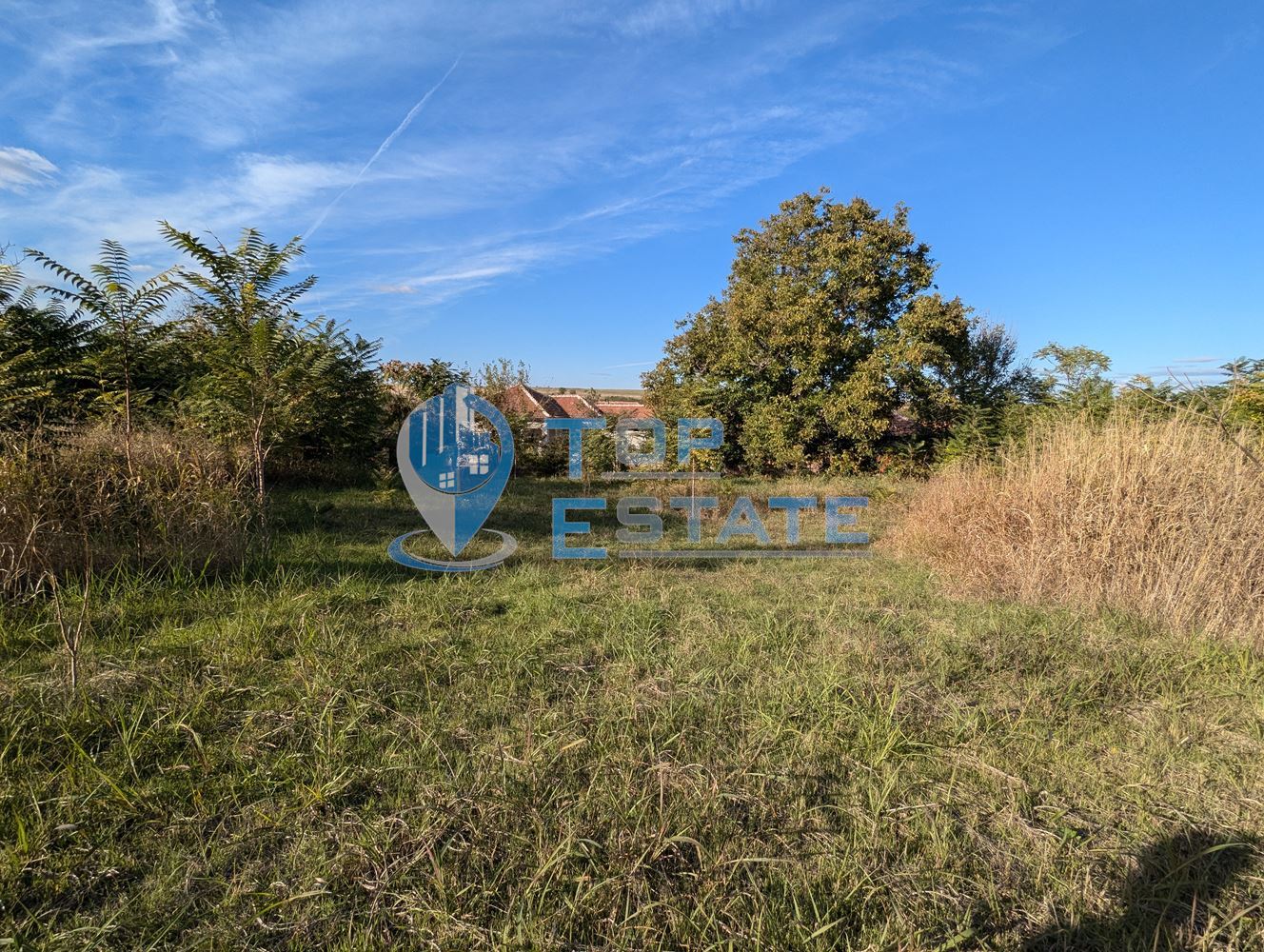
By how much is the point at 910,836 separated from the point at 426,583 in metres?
3.65

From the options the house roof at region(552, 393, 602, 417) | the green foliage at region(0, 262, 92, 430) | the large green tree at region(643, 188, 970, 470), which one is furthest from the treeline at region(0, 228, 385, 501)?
the house roof at region(552, 393, 602, 417)

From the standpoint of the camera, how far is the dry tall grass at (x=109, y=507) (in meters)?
3.63

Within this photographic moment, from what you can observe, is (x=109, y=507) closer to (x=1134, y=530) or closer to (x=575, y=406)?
(x=1134, y=530)

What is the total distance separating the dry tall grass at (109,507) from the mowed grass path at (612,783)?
17.2 inches

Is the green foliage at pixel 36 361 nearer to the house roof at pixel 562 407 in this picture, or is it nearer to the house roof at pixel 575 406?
the house roof at pixel 562 407

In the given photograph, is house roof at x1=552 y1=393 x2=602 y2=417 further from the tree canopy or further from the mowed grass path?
the mowed grass path

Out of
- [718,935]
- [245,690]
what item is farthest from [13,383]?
[718,935]

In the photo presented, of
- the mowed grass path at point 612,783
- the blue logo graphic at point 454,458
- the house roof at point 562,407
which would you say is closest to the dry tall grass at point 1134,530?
the mowed grass path at point 612,783

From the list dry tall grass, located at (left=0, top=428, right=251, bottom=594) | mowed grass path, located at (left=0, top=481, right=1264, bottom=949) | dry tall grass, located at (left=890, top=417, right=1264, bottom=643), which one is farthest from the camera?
dry tall grass, located at (left=890, top=417, right=1264, bottom=643)

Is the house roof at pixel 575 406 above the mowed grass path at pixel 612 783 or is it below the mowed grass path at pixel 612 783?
above

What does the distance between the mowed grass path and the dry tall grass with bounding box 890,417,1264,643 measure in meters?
0.52

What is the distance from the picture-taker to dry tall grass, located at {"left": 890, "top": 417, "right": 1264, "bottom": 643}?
13.5 feet

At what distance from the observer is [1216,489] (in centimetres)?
434

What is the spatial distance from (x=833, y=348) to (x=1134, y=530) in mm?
11036
